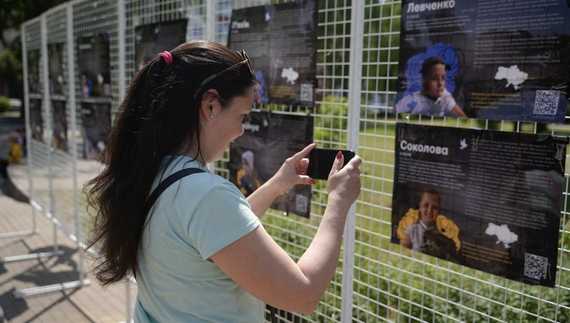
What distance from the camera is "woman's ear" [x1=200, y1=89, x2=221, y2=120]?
4.90ft

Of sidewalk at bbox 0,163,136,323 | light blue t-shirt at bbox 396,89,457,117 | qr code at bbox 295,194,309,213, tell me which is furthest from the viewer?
sidewalk at bbox 0,163,136,323

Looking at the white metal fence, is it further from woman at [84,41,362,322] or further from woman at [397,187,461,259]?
woman at [84,41,362,322]

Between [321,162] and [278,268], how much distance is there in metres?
0.76

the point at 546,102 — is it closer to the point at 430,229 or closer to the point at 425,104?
the point at 425,104

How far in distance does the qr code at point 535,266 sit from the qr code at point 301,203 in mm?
1279

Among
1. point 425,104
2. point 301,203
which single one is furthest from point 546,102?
point 301,203

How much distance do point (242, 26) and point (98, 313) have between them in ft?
10.5

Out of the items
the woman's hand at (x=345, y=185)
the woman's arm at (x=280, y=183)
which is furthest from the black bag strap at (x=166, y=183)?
the woman's arm at (x=280, y=183)

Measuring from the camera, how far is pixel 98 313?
501 centimetres

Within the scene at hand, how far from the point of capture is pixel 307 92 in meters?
2.94

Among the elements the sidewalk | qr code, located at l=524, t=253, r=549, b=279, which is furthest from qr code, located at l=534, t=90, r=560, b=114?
the sidewalk

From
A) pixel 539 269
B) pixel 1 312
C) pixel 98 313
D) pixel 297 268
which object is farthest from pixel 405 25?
pixel 1 312

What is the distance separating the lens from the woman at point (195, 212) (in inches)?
54.1

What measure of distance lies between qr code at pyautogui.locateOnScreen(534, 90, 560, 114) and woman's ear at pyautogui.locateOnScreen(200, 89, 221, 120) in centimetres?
118
